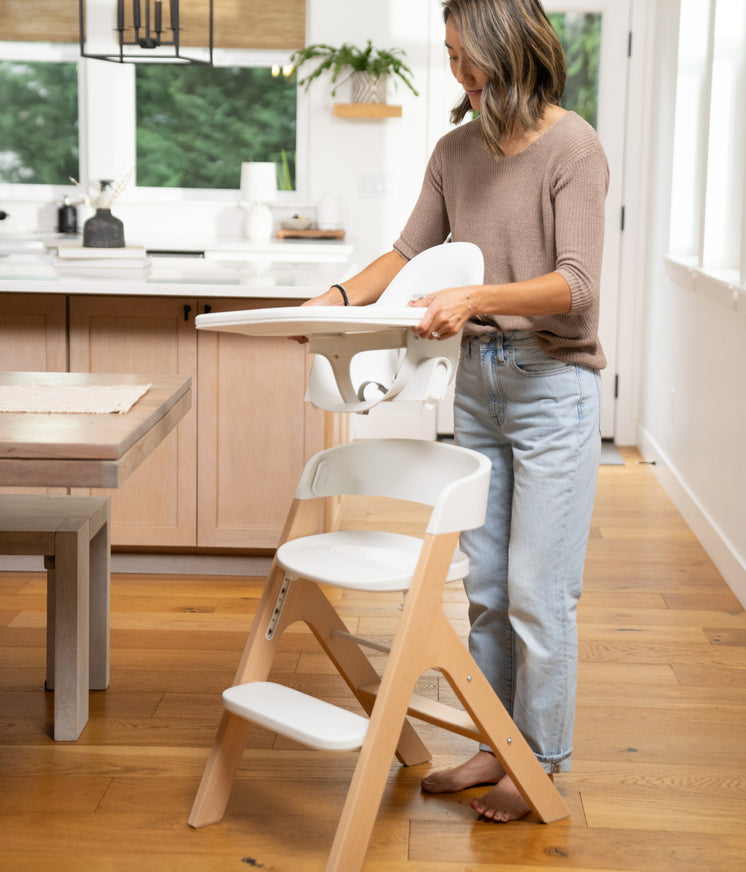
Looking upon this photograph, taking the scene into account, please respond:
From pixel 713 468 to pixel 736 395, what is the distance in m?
0.39

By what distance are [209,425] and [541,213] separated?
1.82 metres

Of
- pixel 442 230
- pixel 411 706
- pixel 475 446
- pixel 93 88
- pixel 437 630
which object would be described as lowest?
pixel 411 706

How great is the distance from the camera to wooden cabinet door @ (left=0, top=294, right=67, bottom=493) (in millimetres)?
3445

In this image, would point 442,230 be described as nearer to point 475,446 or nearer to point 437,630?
point 475,446

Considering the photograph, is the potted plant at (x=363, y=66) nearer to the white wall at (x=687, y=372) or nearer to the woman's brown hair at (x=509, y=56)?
the white wall at (x=687, y=372)

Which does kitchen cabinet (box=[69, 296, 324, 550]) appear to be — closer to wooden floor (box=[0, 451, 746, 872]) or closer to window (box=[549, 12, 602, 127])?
wooden floor (box=[0, 451, 746, 872])

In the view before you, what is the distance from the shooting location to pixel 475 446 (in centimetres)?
211

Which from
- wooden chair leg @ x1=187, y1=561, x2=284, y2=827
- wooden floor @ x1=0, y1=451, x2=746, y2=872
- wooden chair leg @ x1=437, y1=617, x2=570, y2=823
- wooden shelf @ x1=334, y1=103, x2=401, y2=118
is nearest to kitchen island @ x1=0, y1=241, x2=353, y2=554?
wooden floor @ x1=0, y1=451, x2=746, y2=872

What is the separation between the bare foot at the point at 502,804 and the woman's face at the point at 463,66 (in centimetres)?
122

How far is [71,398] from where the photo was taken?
2205 mm

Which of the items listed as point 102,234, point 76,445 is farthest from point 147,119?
point 76,445

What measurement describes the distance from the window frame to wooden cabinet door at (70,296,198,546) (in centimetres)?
234

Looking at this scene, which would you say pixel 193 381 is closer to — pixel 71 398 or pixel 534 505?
pixel 71 398

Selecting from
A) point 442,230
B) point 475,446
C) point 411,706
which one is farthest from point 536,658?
point 442,230
